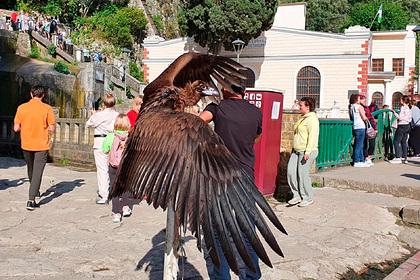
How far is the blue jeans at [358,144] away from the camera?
12023mm

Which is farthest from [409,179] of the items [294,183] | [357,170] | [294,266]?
[294,266]

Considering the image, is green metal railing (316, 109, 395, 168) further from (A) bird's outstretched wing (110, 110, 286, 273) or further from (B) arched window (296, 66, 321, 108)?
(B) arched window (296, 66, 321, 108)

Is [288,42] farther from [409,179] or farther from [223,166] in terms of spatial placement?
[223,166]

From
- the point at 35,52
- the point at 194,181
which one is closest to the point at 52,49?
the point at 35,52

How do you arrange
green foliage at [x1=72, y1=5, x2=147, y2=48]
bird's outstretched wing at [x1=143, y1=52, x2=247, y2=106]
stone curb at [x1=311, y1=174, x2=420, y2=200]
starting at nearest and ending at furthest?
bird's outstretched wing at [x1=143, y1=52, x2=247, y2=106]
stone curb at [x1=311, y1=174, x2=420, y2=200]
green foliage at [x1=72, y1=5, x2=147, y2=48]

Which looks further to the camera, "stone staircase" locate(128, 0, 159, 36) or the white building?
"stone staircase" locate(128, 0, 159, 36)

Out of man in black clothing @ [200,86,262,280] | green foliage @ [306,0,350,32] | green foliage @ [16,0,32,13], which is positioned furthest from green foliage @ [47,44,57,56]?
green foliage @ [306,0,350,32]

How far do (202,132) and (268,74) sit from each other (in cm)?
3391

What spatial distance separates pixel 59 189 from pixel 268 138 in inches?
161

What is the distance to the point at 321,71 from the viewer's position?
34.0 meters

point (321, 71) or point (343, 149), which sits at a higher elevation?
point (321, 71)

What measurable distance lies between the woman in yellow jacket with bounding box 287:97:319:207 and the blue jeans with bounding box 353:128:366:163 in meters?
4.21

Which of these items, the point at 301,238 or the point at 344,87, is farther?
the point at 344,87

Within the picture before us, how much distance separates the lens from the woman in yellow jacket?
8078 mm
